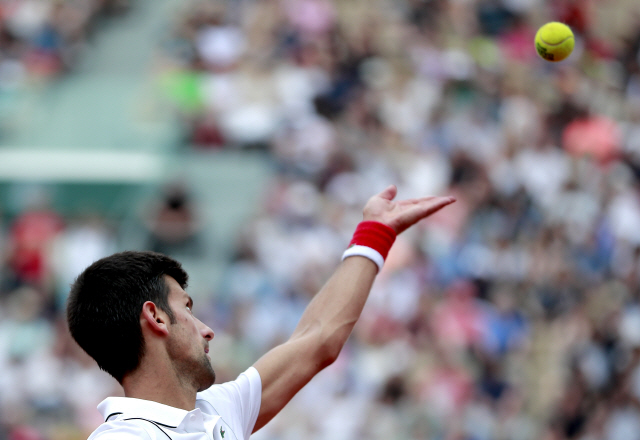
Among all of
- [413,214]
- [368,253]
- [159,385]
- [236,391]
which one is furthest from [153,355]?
[413,214]

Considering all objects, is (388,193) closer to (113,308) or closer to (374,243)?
(374,243)

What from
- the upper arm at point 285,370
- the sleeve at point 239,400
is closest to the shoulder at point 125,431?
the sleeve at point 239,400

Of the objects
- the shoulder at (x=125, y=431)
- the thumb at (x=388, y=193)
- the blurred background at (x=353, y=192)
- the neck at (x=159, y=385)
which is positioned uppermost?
the blurred background at (x=353, y=192)

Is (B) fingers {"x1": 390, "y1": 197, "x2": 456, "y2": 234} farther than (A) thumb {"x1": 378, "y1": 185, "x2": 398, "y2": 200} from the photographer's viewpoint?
No

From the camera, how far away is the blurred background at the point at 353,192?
856 cm

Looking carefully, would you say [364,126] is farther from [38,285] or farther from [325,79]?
[38,285]

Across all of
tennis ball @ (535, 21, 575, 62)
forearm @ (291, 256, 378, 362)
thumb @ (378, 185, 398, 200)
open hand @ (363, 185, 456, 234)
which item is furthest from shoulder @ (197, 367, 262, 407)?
tennis ball @ (535, 21, 575, 62)

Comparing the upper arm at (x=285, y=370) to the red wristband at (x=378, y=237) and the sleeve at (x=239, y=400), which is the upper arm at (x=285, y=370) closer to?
the sleeve at (x=239, y=400)

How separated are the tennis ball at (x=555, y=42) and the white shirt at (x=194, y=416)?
2.27 meters

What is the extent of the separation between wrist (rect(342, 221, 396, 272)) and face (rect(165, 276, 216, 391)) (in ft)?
2.38

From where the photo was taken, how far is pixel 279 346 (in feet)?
10.8

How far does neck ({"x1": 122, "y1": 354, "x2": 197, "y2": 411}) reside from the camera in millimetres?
2787

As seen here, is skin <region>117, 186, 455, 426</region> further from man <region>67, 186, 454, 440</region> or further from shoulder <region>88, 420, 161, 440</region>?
shoulder <region>88, 420, 161, 440</region>

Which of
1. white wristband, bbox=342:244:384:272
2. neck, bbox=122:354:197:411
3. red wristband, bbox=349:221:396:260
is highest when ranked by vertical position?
red wristband, bbox=349:221:396:260
